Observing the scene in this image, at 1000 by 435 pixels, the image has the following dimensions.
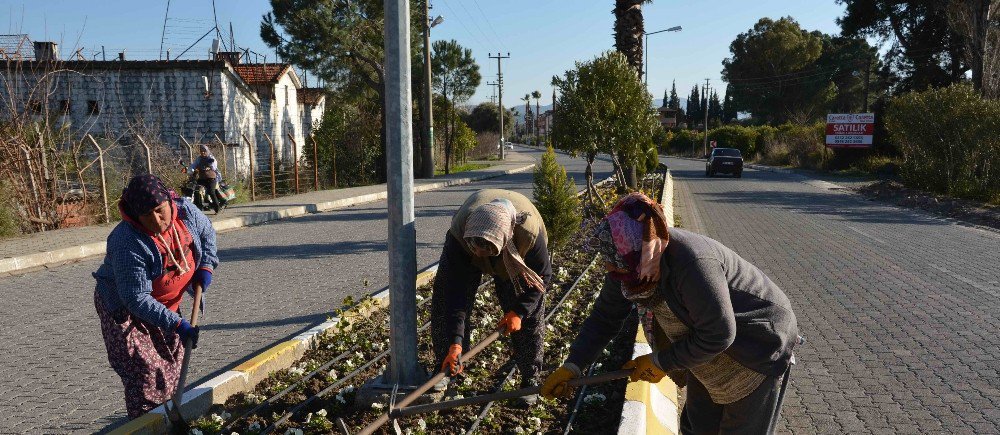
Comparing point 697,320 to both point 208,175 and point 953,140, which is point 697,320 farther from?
point 953,140

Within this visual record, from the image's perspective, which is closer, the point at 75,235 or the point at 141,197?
the point at 141,197

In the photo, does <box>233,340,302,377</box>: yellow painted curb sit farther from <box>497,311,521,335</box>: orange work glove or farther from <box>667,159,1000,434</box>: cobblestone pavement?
<box>667,159,1000,434</box>: cobblestone pavement

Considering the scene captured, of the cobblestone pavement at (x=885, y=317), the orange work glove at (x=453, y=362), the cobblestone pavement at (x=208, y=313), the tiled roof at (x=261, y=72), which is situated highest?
the tiled roof at (x=261, y=72)

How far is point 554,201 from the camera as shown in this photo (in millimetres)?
9109

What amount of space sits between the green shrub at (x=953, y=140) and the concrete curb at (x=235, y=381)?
17.9 meters

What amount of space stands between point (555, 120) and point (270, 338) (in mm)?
9426

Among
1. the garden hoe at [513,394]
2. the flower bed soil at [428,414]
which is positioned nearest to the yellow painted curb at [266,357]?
the flower bed soil at [428,414]

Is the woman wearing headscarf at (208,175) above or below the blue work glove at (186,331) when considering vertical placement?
above

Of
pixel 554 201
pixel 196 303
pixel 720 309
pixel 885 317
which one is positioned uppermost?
pixel 720 309

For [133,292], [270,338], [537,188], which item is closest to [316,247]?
[537,188]

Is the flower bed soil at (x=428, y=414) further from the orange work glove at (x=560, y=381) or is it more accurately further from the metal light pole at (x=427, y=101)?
the metal light pole at (x=427, y=101)

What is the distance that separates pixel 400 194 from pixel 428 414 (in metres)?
1.28

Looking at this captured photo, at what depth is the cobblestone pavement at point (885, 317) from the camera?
486 cm

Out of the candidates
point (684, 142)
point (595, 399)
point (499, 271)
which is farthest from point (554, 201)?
point (684, 142)
